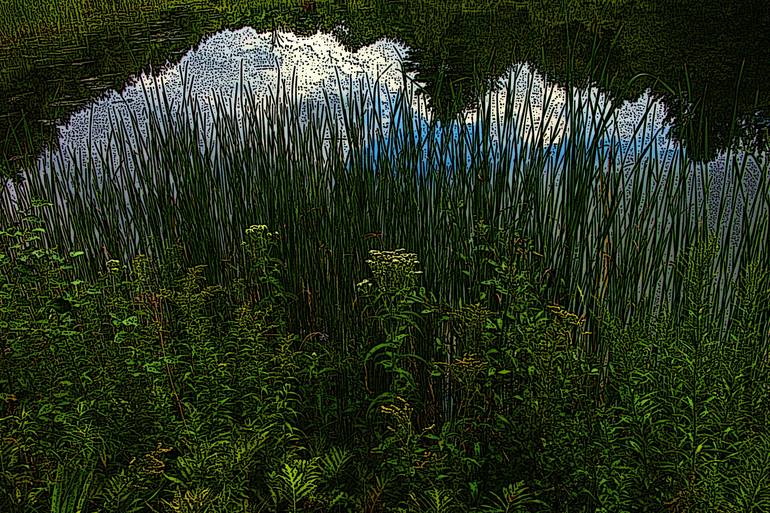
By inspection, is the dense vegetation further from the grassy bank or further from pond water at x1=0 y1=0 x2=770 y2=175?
pond water at x1=0 y1=0 x2=770 y2=175

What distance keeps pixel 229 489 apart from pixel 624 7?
10.0 m

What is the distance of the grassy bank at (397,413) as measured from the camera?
4.85 feet

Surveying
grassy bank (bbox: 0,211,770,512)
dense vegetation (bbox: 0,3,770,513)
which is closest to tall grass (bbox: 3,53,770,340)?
dense vegetation (bbox: 0,3,770,513)

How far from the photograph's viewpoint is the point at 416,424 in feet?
7.18

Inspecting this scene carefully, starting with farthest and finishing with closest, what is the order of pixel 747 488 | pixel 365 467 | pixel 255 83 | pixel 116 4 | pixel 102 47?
pixel 116 4
pixel 102 47
pixel 255 83
pixel 365 467
pixel 747 488

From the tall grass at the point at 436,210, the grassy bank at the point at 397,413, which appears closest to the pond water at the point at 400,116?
the tall grass at the point at 436,210

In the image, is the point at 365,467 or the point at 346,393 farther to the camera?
the point at 346,393

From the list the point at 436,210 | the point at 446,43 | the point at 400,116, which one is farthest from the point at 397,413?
the point at 446,43

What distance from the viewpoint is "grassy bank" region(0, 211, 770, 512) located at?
1479 mm

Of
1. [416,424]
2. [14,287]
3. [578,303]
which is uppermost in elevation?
[14,287]

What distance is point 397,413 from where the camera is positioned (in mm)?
1496

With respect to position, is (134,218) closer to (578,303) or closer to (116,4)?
(578,303)

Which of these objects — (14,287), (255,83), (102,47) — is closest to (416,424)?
(14,287)

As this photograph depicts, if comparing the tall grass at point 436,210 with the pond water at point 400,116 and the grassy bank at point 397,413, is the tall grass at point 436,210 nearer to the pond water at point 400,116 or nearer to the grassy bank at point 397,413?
the pond water at point 400,116
